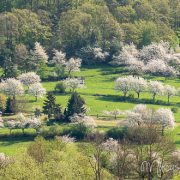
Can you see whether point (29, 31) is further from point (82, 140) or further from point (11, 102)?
point (82, 140)

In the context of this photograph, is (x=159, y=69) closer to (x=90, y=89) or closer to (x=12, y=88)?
(x=90, y=89)

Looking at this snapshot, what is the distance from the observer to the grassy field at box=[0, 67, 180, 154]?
3430 inches

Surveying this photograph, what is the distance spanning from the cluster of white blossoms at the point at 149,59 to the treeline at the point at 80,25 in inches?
162

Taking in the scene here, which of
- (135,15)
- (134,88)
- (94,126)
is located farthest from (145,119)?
(135,15)

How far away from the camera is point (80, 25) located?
141625 millimetres

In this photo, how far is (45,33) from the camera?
142m

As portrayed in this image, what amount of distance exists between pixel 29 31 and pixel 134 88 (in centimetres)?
3857

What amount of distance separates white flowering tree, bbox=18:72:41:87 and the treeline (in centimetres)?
1674

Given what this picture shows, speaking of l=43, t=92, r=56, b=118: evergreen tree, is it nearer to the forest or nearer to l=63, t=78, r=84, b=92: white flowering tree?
the forest

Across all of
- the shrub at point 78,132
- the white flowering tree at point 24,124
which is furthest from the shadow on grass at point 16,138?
the shrub at point 78,132

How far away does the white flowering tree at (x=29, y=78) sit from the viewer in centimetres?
11506

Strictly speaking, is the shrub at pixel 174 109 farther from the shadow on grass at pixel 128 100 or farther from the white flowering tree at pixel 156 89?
the white flowering tree at pixel 156 89

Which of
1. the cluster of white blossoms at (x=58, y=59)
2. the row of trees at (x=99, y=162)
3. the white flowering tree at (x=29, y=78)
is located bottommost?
the row of trees at (x=99, y=162)

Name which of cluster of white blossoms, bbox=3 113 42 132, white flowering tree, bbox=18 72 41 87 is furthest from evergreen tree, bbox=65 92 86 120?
white flowering tree, bbox=18 72 41 87
